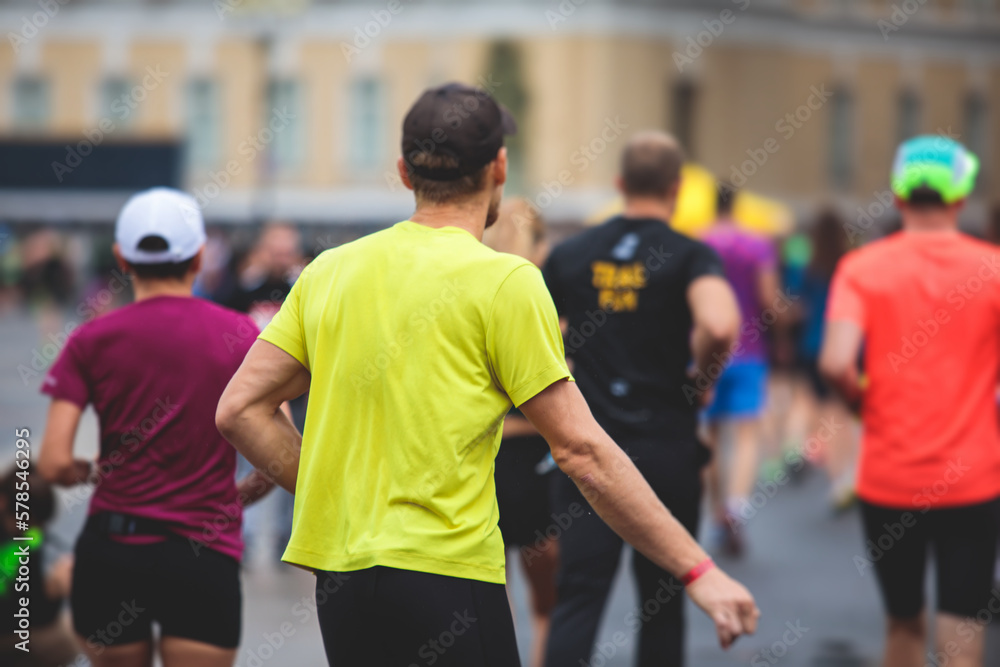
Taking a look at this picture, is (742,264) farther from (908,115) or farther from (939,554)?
(908,115)

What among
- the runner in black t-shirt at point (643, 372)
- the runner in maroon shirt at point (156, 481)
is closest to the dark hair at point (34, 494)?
the runner in maroon shirt at point (156, 481)

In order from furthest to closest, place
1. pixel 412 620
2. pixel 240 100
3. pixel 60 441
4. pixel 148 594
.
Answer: pixel 240 100 → pixel 60 441 → pixel 148 594 → pixel 412 620

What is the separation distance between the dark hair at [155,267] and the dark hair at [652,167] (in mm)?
1655

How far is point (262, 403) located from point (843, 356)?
2279 millimetres

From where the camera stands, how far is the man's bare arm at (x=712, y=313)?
4434 millimetres

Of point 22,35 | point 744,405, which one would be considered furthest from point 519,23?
point 744,405

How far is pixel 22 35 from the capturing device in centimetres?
3984

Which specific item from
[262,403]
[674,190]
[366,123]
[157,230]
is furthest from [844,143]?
[262,403]

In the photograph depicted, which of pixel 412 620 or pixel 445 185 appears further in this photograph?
pixel 445 185

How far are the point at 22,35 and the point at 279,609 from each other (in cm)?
3681

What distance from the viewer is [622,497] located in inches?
109

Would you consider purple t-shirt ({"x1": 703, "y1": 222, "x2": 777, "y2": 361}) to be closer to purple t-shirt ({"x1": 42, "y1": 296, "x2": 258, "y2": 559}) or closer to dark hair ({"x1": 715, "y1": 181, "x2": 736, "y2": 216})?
dark hair ({"x1": 715, "y1": 181, "x2": 736, "y2": 216})

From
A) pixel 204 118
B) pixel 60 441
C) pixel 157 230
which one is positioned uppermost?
pixel 204 118

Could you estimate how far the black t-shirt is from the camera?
4.48 m
